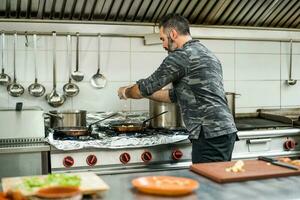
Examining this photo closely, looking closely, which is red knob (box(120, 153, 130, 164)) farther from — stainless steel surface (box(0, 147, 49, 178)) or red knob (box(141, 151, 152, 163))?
stainless steel surface (box(0, 147, 49, 178))

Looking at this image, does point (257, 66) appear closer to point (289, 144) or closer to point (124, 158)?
point (289, 144)

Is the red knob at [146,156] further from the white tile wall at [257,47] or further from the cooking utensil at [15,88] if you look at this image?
the white tile wall at [257,47]

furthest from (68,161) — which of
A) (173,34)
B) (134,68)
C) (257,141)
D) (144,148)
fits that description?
(257,141)

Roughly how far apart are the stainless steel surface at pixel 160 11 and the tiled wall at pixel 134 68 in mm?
151

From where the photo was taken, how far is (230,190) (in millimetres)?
1405

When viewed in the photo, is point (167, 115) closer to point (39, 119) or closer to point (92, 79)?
point (92, 79)

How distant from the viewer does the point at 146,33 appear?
120 inches

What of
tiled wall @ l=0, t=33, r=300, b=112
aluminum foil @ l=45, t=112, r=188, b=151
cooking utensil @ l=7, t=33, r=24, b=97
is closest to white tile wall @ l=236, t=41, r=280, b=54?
tiled wall @ l=0, t=33, r=300, b=112

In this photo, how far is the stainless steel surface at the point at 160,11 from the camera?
2773 millimetres

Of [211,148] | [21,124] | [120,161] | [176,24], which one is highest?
[176,24]

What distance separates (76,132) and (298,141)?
1.50 m

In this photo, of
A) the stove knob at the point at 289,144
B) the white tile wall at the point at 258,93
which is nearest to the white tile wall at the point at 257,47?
the white tile wall at the point at 258,93

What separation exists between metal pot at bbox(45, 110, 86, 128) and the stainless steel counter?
1105mm

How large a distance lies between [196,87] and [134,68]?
3.24ft
